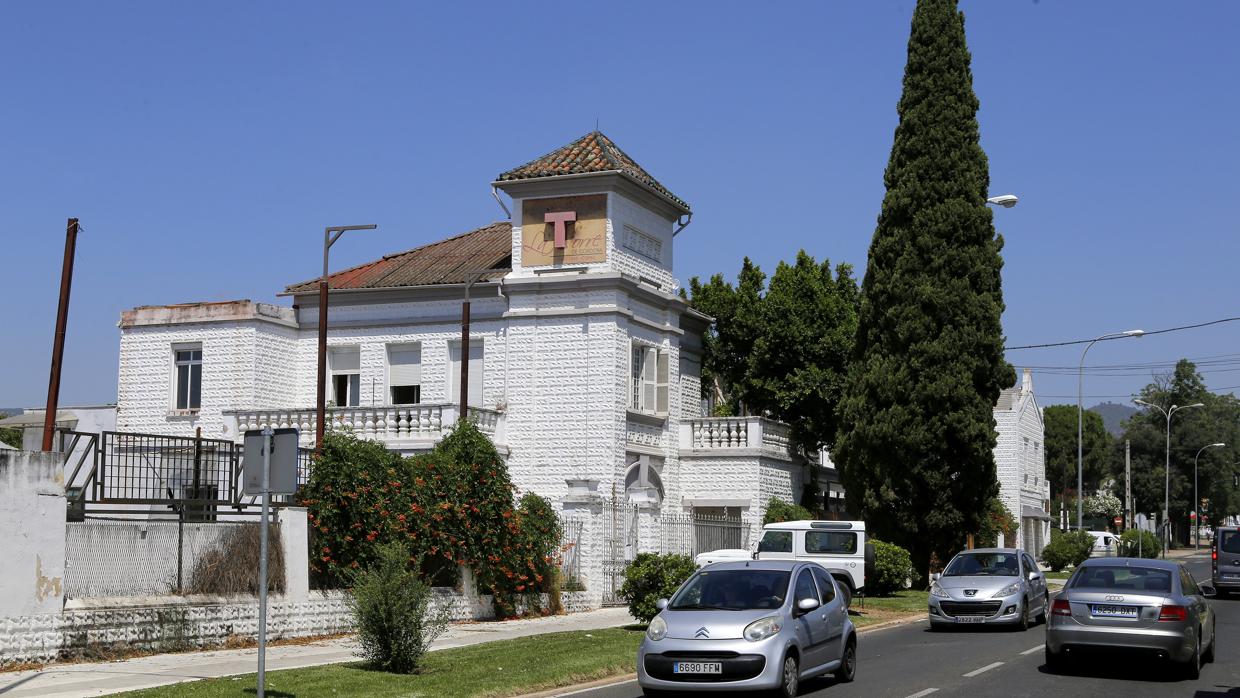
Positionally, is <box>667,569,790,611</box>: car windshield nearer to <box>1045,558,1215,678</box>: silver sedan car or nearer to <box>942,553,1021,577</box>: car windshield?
<box>1045,558,1215,678</box>: silver sedan car

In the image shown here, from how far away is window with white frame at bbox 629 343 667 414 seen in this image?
37.8 metres

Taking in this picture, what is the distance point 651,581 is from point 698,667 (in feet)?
31.4

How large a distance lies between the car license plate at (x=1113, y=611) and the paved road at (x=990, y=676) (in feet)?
2.65

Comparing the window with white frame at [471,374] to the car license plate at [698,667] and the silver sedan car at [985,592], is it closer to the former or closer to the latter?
the silver sedan car at [985,592]

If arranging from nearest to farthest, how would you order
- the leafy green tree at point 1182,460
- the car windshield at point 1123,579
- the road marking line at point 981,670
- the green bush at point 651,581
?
the road marking line at point 981,670
the car windshield at point 1123,579
the green bush at point 651,581
the leafy green tree at point 1182,460

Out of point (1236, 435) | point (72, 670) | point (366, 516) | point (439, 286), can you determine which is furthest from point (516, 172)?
point (1236, 435)

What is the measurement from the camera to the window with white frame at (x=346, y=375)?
Answer: 39.5m

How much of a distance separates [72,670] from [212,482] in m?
5.03

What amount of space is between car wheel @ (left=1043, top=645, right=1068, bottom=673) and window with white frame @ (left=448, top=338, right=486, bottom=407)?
2102cm

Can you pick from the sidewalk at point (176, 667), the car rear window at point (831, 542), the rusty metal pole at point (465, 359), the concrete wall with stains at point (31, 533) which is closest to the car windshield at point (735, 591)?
the sidewalk at point (176, 667)

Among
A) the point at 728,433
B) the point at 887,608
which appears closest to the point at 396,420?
the point at 728,433

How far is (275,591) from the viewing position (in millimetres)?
21875

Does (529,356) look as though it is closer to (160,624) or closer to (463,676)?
(160,624)

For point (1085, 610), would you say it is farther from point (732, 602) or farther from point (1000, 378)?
point (1000, 378)
